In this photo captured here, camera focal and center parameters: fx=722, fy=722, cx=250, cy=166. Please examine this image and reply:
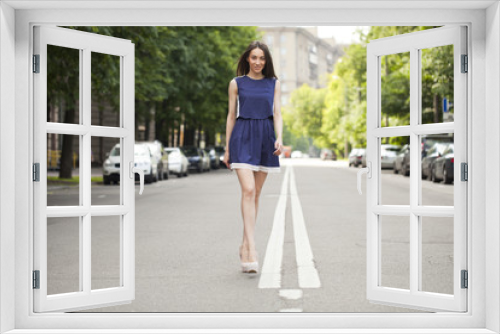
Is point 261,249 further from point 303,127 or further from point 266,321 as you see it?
point 303,127

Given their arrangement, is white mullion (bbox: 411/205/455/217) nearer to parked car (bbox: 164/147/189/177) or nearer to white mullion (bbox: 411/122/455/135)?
white mullion (bbox: 411/122/455/135)

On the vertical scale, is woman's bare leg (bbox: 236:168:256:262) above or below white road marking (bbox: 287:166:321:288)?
above

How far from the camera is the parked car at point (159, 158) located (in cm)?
2792

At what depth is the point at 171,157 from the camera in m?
33.3

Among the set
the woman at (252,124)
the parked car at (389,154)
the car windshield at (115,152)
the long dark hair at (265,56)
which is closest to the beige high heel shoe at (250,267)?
the woman at (252,124)

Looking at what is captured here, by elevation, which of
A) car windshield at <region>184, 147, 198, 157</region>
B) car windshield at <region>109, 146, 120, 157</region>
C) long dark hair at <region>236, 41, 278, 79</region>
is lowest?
car windshield at <region>109, 146, 120, 157</region>

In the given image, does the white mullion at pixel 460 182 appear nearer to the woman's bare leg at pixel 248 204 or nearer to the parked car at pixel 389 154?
the woman's bare leg at pixel 248 204

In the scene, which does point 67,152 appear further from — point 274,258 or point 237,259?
point 274,258

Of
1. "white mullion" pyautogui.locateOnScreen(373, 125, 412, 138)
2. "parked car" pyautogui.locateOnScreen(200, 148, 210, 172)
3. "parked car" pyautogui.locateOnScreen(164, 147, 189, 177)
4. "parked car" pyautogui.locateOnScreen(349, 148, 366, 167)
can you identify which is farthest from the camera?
"parked car" pyautogui.locateOnScreen(349, 148, 366, 167)

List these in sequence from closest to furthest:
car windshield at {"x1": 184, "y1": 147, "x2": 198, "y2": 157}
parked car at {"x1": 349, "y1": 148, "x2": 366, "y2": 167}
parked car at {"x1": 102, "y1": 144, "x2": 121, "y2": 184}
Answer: parked car at {"x1": 102, "y1": 144, "x2": 121, "y2": 184}
car windshield at {"x1": 184, "y1": 147, "x2": 198, "y2": 157}
parked car at {"x1": 349, "y1": 148, "x2": 366, "y2": 167}

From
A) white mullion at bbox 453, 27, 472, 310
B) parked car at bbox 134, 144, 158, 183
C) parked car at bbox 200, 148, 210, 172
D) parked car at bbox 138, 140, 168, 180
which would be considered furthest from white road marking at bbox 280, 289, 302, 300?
parked car at bbox 200, 148, 210, 172

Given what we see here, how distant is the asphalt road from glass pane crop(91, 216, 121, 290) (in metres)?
0.01

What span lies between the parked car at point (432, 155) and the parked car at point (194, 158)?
17.3m

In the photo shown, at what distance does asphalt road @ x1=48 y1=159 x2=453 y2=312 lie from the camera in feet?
19.5
